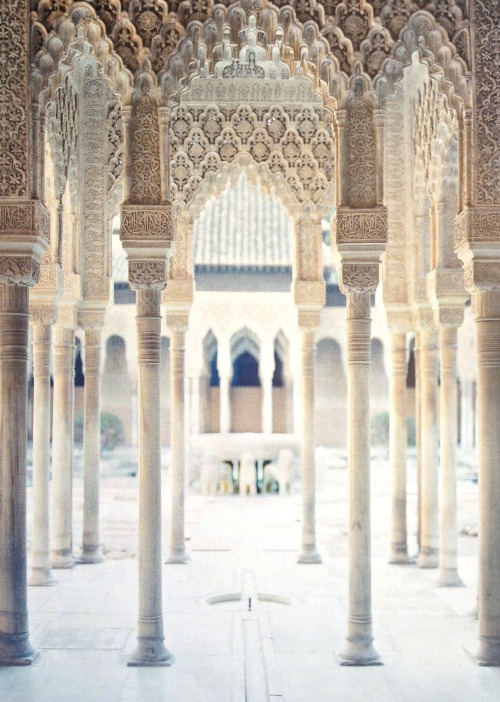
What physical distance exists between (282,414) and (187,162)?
19.2 meters

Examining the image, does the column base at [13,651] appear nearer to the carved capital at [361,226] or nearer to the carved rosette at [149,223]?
the carved rosette at [149,223]

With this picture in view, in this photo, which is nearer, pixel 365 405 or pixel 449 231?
pixel 365 405

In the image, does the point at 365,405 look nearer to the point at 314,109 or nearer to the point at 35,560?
the point at 35,560

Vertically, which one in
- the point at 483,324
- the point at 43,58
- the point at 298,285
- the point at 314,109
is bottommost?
the point at 483,324

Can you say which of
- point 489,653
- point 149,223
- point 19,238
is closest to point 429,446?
point 489,653

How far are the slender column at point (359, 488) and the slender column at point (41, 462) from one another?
3.94 metres

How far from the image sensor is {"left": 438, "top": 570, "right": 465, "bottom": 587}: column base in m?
9.39

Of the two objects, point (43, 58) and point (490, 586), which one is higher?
point (43, 58)

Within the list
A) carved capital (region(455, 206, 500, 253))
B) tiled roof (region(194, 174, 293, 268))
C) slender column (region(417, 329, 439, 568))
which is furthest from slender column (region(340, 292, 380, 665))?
tiled roof (region(194, 174, 293, 268))

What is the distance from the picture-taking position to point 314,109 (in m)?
10.9

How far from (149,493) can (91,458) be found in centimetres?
436

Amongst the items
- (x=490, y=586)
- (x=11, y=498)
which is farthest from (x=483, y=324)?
(x=11, y=498)

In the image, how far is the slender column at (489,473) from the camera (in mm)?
6512

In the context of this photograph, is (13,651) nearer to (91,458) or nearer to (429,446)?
(91,458)
